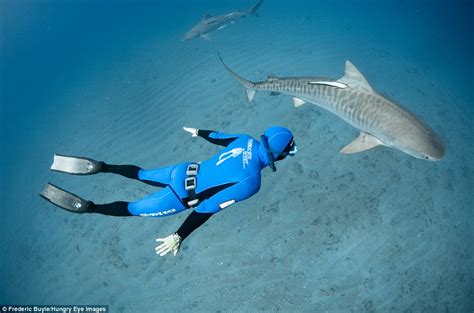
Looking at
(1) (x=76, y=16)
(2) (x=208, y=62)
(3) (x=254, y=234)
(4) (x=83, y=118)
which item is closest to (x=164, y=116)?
(2) (x=208, y=62)

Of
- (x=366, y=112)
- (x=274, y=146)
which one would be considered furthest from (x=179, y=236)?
(x=366, y=112)

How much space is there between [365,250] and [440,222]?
1690 mm

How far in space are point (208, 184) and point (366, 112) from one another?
8.34 ft

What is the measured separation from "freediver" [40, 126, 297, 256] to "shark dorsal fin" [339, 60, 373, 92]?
169cm

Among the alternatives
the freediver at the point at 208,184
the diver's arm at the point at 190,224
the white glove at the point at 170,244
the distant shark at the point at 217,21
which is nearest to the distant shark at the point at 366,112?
the freediver at the point at 208,184

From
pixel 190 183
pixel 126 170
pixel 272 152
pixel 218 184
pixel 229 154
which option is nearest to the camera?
pixel 272 152

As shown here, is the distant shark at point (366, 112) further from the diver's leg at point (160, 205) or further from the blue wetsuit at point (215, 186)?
the diver's leg at point (160, 205)

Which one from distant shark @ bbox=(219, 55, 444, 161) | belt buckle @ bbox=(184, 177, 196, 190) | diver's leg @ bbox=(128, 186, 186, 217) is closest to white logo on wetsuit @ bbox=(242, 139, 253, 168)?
belt buckle @ bbox=(184, 177, 196, 190)

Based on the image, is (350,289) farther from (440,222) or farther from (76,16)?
(76,16)

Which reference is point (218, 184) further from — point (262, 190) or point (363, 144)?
point (262, 190)

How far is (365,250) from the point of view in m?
5.14

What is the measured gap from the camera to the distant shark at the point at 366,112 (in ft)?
11.6

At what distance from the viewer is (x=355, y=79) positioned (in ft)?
13.7

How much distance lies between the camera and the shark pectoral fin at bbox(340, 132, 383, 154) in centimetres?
412
